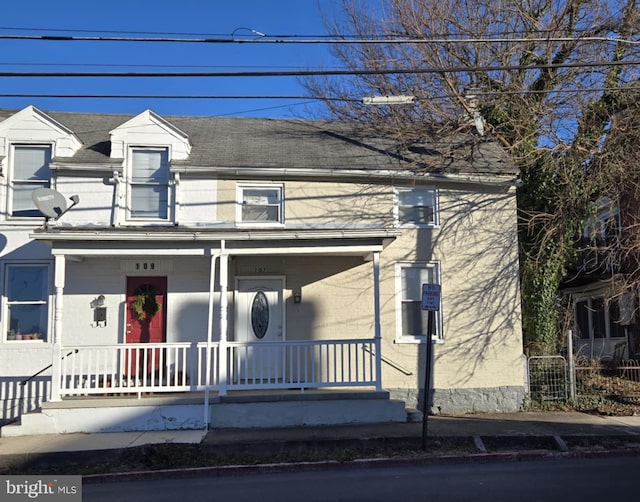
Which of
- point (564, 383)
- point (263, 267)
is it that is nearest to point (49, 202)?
point (263, 267)

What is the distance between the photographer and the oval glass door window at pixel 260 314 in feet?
42.8

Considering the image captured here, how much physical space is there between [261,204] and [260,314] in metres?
2.46

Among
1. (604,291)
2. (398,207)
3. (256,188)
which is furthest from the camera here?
(604,291)

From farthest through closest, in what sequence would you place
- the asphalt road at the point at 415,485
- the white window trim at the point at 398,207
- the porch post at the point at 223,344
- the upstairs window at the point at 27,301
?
the white window trim at the point at 398,207 < the upstairs window at the point at 27,301 < the porch post at the point at 223,344 < the asphalt road at the point at 415,485

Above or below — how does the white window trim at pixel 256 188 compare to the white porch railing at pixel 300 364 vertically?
above

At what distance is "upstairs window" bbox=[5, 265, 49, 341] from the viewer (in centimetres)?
1245

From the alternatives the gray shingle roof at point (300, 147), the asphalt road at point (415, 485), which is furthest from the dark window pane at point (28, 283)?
the asphalt road at point (415, 485)

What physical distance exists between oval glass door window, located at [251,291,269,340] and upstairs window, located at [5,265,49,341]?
4.34 metres

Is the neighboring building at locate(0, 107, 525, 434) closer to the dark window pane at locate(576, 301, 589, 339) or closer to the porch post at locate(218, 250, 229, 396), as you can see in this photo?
the porch post at locate(218, 250, 229, 396)

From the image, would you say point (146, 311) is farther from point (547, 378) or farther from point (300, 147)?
point (547, 378)

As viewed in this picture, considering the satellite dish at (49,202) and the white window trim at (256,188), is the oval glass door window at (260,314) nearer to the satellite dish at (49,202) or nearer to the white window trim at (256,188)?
the white window trim at (256,188)

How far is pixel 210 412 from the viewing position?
36.0 feet

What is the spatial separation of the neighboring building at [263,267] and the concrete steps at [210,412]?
99cm

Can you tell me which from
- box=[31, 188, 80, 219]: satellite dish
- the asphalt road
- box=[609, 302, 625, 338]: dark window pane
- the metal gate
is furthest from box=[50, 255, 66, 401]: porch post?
box=[609, 302, 625, 338]: dark window pane
